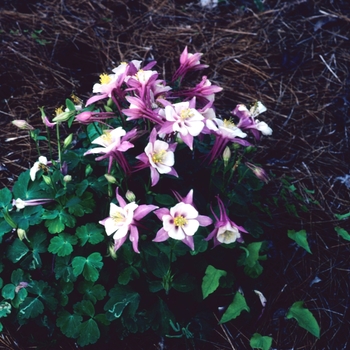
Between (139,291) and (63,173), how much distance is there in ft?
1.69

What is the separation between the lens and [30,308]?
1.64m

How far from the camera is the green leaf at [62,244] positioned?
5.37 feet

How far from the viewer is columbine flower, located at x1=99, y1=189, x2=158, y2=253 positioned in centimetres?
147

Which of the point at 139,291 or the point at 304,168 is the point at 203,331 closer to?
the point at 139,291

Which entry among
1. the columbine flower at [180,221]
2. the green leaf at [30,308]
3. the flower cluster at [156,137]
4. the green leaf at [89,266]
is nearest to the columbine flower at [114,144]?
the flower cluster at [156,137]

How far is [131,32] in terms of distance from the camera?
336 cm

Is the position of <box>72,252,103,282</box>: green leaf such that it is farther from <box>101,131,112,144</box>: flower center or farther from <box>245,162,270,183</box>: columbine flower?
<box>245,162,270,183</box>: columbine flower

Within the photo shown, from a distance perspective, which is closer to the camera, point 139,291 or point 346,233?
point 139,291

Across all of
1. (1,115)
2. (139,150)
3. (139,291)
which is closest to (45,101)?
(1,115)

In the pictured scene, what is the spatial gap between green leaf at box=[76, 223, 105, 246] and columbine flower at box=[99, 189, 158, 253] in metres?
0.16

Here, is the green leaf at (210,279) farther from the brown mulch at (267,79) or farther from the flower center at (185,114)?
the flower center at (185,114)

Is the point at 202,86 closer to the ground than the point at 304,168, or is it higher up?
higher up

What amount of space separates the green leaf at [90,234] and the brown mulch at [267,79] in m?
0.63

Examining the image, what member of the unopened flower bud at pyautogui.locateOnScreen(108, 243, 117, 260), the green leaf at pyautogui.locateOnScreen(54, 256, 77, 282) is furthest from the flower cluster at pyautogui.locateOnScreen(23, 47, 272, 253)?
the green leaf at pyautogui.locateOnScreen(54, 256, 77, 282)
